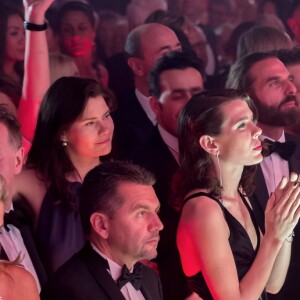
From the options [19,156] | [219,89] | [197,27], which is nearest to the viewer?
[19,156]

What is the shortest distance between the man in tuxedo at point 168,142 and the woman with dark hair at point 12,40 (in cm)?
63

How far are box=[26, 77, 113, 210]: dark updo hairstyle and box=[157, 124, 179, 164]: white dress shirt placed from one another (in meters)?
0.45

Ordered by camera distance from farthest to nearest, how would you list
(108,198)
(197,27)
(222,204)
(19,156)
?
(197,27), (222,204), (19,156), (108,198)

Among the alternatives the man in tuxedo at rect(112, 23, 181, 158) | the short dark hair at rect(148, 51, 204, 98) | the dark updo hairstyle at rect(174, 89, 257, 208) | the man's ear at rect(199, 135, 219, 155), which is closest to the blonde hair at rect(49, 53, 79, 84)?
the man in tuxedo at rect(112, 23, 181, 158)

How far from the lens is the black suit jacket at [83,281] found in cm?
276

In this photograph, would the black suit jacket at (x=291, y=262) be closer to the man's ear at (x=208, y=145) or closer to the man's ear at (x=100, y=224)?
→ the man's ear at (x=208, y=145)

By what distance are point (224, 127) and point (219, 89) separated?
0.21 meters

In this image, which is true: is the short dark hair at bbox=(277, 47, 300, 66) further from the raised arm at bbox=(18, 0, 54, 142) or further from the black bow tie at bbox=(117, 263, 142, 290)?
the black bow tie at bbox=(117, 263, 142, 290)

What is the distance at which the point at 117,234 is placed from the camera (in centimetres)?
293

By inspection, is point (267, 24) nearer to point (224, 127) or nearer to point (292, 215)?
point (224, 127)

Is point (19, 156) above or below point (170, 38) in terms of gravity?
below

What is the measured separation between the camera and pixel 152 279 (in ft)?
9.97

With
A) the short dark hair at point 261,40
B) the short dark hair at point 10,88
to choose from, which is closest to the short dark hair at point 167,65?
the short dark hair at point 261,40

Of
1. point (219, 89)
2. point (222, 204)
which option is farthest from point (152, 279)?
point (219, 89)
